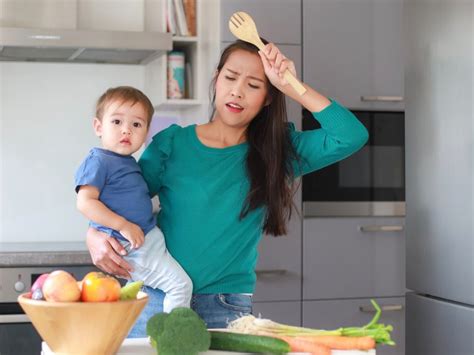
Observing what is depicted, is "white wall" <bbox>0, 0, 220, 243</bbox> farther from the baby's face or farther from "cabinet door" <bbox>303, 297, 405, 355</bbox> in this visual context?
the baby's face

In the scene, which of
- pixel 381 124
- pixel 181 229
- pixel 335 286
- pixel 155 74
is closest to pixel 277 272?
pixel 335 286

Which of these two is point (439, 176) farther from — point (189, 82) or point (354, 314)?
point (189, 82)

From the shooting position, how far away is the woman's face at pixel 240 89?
198 cm

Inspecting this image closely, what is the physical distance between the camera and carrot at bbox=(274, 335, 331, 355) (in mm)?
1555

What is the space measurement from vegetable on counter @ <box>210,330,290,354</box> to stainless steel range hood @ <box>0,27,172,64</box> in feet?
6.25

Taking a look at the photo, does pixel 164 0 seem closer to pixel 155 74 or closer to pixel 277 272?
pixel 155 74

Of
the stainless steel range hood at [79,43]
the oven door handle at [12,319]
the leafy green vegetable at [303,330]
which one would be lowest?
the oven door handle at [12,319]

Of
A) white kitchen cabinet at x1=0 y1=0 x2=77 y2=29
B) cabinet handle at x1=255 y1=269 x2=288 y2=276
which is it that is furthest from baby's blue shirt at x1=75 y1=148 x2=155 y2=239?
white kitchen cabinet at x1=0 y1=0 x2=77 y2=29

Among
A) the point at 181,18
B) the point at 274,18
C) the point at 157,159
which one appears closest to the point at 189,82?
the point at 181,18

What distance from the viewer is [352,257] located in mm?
3408

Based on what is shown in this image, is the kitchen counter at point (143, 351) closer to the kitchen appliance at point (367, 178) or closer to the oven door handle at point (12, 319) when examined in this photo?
the oven door handle at point (12, 319)

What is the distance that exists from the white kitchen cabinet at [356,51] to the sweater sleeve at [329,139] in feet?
4.26

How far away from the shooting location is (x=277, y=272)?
3295 mm

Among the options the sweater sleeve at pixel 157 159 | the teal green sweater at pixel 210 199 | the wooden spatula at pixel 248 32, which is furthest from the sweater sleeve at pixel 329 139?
the sweater sleeve at pixel 157 159
